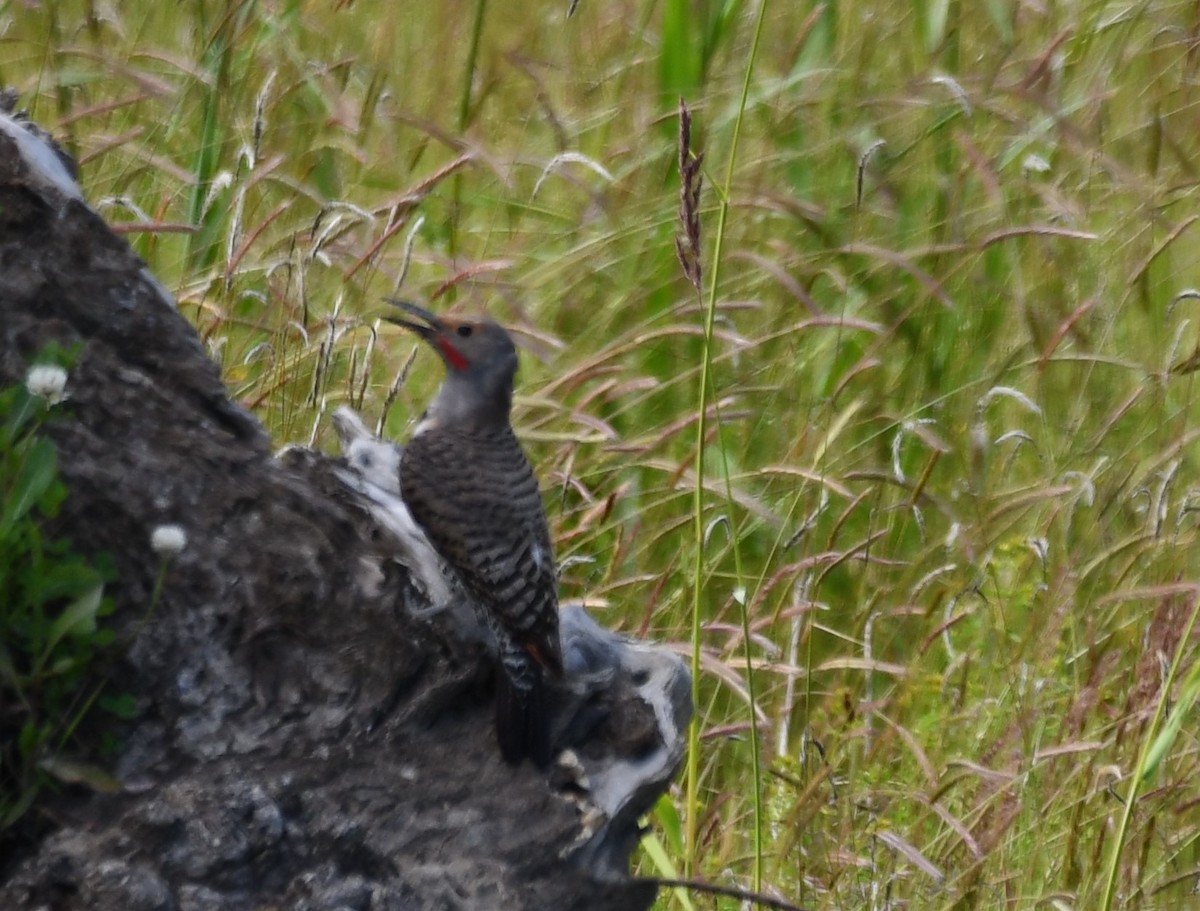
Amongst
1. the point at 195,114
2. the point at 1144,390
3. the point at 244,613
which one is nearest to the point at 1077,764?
the point at 1144,390

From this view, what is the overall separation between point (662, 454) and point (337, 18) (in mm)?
2300

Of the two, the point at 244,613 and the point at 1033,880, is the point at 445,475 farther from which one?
the point at 1033,880

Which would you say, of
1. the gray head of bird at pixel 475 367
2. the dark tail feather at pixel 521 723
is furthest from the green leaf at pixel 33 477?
the gray head of bird at pixel 475 367

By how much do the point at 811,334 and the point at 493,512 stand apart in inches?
63.3

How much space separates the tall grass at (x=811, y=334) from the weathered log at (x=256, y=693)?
271 mm

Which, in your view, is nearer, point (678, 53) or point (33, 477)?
point (33, 477)

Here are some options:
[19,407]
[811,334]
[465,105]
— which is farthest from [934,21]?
[19,407]

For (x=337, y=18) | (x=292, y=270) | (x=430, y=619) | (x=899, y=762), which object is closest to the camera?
(x=430, y=619)

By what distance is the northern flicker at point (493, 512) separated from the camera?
7.91ft

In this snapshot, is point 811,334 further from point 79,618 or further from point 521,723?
point 79,618

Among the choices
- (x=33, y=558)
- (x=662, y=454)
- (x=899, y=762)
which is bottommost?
(x=899, y=762)

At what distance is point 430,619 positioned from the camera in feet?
8.24

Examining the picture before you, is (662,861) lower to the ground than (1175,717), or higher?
lower

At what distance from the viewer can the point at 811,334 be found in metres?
4.43
